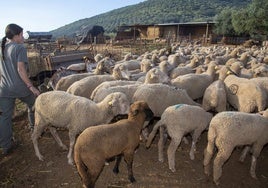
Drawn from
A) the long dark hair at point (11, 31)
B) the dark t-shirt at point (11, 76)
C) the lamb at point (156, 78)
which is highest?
the long dark hair at point (11, 31)

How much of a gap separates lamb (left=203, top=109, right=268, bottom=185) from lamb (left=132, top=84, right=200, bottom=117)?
1594 millimetres

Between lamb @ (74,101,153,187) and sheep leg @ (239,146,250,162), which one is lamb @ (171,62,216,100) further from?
lamb @ (74,101,153,187)

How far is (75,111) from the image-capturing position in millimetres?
5043

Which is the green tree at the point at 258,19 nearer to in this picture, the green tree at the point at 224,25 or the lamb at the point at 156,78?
the green tree at the point at 224,25

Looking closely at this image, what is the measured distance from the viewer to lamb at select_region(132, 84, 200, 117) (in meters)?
5.88

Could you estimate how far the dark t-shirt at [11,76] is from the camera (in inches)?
206

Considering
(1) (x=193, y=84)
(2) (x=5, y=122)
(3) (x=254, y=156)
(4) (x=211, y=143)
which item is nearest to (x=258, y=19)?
(1) (x=193, y=84)

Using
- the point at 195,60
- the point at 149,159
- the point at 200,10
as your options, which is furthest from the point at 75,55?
the point at 200,10

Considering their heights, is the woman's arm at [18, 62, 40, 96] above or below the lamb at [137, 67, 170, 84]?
above

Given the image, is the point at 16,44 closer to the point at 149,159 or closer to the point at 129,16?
the point at 149,159

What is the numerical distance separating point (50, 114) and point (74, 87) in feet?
5.94

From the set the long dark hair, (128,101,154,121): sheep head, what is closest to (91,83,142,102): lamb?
(128,101,154,121): sheep head

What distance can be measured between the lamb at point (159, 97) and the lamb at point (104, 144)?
1.35 metres

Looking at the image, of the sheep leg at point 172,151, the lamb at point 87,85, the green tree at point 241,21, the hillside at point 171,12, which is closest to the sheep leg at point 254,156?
the sheep leg at point 172,151
